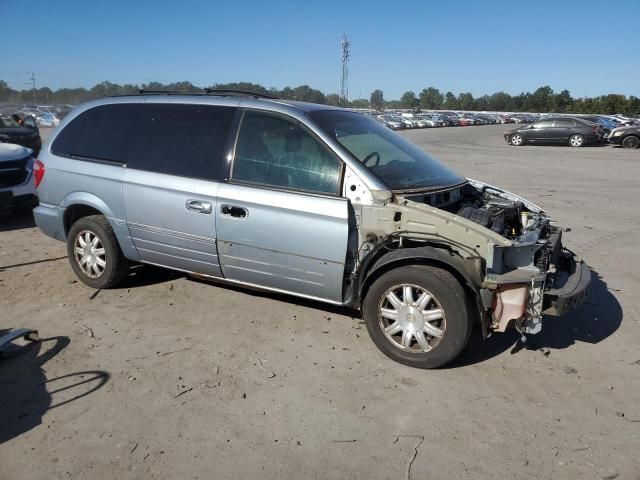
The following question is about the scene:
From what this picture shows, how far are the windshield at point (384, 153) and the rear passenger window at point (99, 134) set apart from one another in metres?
1.88

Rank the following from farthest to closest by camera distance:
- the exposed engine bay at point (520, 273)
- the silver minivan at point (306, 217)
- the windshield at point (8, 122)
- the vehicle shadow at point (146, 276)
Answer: the windshield at point (8, 122) → the vehicle shadow at point (146, 276) → the silver minivan at point (306, 217) → the exposed engine bay at point (520, 273)

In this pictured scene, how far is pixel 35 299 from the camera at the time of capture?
4984 millimetres

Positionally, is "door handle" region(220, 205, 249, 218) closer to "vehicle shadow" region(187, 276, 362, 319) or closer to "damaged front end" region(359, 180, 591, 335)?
"vehicle shadow" region(187, 276, 362, 319)

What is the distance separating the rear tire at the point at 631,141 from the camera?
78.2ft

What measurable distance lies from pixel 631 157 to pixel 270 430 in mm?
20991

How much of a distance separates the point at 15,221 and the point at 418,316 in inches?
291

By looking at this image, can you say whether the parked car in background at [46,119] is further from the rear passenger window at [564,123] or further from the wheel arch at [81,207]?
the wheel arch at [81,207]

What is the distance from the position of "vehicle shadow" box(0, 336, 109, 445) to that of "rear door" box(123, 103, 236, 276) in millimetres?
1178

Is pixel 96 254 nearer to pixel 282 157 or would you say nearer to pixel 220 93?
pixel 220 93

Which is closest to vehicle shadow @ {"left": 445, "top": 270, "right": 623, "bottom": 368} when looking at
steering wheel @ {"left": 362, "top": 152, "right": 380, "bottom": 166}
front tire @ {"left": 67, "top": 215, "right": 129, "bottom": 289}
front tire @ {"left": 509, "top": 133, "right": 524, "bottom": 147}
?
steering wheel @ {"left": 362, "top": 152, "right": 380, "bottom": 166}

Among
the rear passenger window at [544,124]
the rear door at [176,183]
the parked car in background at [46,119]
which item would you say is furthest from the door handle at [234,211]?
the parked car in background at [46,119]

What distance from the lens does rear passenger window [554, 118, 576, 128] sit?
25572 millimetres

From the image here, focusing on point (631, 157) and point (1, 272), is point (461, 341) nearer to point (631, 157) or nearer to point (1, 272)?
point (1, 272)

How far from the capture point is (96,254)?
5094 millimetres
